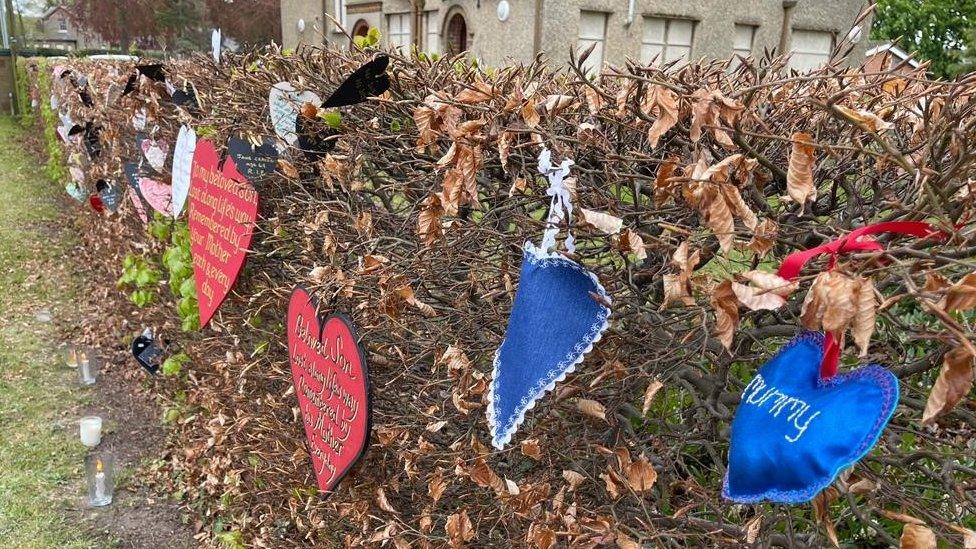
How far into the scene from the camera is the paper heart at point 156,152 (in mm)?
4070

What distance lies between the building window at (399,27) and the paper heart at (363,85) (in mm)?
16113

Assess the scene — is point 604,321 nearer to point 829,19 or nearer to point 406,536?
point 406,536

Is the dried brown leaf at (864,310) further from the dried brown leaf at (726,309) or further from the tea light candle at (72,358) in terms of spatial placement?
the tea light candle at (72,358)

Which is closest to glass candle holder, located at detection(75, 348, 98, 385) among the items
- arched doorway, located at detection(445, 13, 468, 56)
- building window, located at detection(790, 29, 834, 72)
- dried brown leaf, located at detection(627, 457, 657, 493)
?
dried brown leaf, located at detection(627, 457, 657, 493)

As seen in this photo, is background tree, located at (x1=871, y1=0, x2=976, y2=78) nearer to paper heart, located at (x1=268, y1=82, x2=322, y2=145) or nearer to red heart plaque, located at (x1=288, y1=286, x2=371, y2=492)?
paper heart, located at (x1=268, y1=82, x2=322, y2=145)

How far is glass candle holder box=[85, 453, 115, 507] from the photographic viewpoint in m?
3.59

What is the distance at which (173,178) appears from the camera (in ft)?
12.5

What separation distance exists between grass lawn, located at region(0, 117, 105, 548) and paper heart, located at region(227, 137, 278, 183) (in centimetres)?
199

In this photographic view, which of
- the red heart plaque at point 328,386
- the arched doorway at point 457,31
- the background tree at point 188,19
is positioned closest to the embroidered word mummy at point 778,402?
the red heart plaque at point 328,386

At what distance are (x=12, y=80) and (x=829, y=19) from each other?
73.3ft

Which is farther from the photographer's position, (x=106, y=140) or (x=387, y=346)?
(x=106, y=140)

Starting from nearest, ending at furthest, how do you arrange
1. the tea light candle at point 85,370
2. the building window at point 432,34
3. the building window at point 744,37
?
the tea light candle at point 85,370, the building window at point 744,37, the building window at point 432,34

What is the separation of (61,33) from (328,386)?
8514 centimetres

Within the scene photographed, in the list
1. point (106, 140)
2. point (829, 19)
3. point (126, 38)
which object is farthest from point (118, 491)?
point (126, 38)
